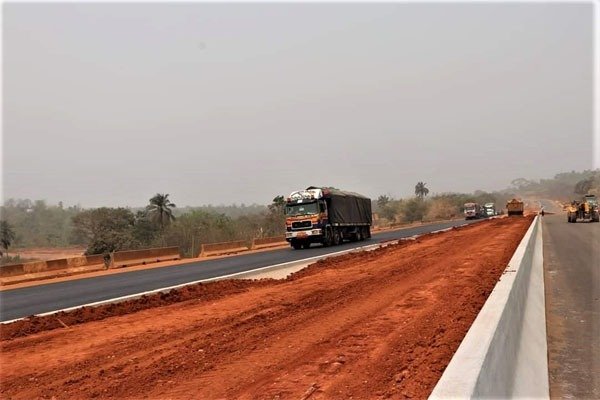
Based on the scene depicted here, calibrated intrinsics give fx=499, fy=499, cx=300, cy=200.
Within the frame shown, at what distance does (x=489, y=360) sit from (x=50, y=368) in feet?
17.7

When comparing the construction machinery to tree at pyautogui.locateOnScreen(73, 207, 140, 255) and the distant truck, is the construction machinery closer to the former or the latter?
the distant truck

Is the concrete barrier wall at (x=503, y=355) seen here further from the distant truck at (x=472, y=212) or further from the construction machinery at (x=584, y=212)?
the distant truck at (x=472, y=212)

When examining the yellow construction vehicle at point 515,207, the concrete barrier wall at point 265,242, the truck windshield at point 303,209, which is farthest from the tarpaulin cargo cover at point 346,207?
the yellow construction vehicle at point 515,207

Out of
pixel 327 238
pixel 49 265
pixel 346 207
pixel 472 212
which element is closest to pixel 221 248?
pixel 327 238

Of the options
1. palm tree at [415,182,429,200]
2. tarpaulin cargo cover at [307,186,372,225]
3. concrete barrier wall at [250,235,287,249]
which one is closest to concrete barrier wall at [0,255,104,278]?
concrete barrier wall at [250,235,287,249]

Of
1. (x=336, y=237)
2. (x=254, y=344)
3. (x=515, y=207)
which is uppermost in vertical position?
(x=515, y=207)

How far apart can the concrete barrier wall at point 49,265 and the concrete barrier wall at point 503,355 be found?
21.1 meters

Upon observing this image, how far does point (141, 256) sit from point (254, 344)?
23.0 m

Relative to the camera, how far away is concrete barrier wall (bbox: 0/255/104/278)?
21.7m

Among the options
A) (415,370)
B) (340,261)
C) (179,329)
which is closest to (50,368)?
(179,329)

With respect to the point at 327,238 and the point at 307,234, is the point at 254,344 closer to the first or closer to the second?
the point at 307,234

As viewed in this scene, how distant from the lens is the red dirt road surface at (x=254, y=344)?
5.35 metres

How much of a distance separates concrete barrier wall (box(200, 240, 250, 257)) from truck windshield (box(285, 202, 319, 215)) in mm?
5228

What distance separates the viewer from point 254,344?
7129mm
